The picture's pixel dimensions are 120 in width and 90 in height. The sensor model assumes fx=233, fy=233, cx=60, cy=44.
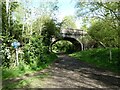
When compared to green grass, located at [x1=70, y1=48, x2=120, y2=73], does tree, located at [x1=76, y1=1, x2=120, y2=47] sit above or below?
above

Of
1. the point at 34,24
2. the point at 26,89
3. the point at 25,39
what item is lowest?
the point at 26,89

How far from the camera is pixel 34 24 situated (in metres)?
11.1

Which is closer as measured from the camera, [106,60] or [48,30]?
[106,60]

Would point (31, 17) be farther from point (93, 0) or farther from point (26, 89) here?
point (26, 89)

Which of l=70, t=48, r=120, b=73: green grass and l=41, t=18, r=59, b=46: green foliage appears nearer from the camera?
l=70, t=48, r=120, b=73: green grass

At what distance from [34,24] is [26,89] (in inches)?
266

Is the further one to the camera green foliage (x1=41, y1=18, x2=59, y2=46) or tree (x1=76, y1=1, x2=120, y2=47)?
green foliage (x1=41, y1=18, x2=59, y2=46)

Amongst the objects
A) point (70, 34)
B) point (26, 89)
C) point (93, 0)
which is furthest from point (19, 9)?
point (70, 34)

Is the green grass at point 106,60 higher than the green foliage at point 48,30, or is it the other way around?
the green foliage at point 48,30

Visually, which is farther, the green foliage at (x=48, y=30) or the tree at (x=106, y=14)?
the green foliage at (x=48, y=30)

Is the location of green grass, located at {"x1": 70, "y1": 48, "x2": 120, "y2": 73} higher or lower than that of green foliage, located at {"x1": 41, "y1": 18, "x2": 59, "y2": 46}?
lower

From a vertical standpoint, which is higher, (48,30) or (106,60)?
(48,30)

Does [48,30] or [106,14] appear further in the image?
[48,30]

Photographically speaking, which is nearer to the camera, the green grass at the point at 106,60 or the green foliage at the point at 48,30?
the green grass at the point at 106,60
